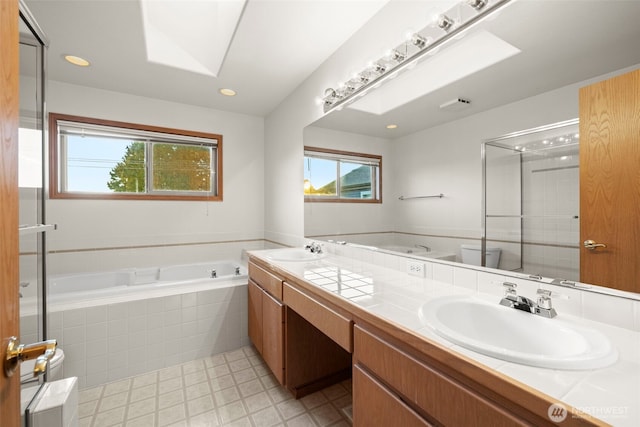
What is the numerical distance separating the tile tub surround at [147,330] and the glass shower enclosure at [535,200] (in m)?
2.06

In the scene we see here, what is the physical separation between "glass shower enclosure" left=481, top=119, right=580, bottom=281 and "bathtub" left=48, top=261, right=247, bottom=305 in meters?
2.12

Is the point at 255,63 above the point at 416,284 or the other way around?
above

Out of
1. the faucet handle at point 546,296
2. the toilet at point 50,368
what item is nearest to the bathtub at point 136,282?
the toilet at point 50,368

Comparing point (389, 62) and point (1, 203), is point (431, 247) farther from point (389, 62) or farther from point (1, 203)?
point (1, 203)

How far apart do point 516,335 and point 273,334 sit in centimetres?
141

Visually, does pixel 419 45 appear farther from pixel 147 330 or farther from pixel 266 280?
pixel 147 330

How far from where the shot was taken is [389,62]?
160cm

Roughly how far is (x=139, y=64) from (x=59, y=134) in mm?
1129

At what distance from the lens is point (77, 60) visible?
2176mm

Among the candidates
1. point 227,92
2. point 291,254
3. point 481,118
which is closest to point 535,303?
point 481,118

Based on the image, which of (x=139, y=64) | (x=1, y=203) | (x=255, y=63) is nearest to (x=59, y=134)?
(x=139, y=64)

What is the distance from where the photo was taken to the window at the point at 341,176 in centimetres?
184

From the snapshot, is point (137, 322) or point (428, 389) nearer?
point (428, 389)

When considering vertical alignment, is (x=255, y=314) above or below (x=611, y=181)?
below
